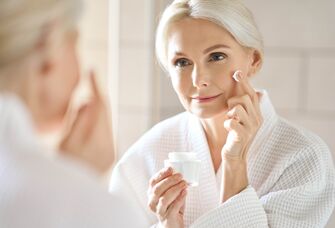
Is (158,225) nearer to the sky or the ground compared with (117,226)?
nearer to the ground

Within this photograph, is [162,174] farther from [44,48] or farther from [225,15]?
[44,48]

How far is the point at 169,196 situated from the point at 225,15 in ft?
1.07

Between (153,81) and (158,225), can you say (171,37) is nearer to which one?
(158,225)

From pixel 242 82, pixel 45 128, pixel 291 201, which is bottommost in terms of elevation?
pixel 291 201

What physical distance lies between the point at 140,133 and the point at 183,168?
76 centimetres

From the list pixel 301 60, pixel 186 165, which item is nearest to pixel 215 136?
pixel 186 165

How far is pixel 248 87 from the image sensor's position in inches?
44.1

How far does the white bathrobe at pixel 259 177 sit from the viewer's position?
1.08 m

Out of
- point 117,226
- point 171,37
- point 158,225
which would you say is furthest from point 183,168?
point 117,226

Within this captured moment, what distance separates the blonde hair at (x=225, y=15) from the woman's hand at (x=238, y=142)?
11 centimetres

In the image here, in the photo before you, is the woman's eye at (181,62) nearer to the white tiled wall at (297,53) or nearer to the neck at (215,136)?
the neck at (215,136)

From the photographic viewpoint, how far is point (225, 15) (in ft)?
3.64

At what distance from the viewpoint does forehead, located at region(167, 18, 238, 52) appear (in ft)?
3.68

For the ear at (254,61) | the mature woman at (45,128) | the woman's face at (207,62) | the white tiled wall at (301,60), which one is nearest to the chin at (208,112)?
the woman's face at (207,62)
